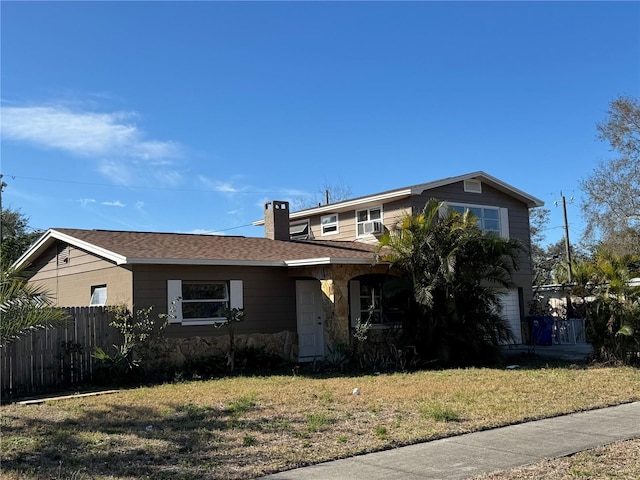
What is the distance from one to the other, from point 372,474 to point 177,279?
10.0 meters

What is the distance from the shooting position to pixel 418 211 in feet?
64.4

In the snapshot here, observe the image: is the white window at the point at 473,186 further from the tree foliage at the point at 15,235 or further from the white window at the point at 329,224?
the tree foliage at the point at 15,235

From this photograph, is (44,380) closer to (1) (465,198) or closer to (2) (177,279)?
(2) (177,279)

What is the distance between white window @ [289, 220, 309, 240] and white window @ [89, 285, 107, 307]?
8445 millimetres

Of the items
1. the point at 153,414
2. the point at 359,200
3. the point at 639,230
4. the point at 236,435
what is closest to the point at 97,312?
the point at 153,414

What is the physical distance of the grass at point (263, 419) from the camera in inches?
273

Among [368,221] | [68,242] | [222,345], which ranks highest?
[368,221]

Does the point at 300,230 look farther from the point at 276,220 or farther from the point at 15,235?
the point at 15,235

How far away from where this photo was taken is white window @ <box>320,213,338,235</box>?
2242 cm

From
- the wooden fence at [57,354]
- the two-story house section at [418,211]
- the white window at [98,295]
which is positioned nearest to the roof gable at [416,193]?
the two-story house section at [418,211]

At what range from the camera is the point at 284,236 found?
21.0m

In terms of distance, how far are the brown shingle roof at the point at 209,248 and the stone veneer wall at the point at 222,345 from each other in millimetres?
1870

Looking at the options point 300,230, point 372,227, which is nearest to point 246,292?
point 372,227

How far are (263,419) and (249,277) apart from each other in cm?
769
